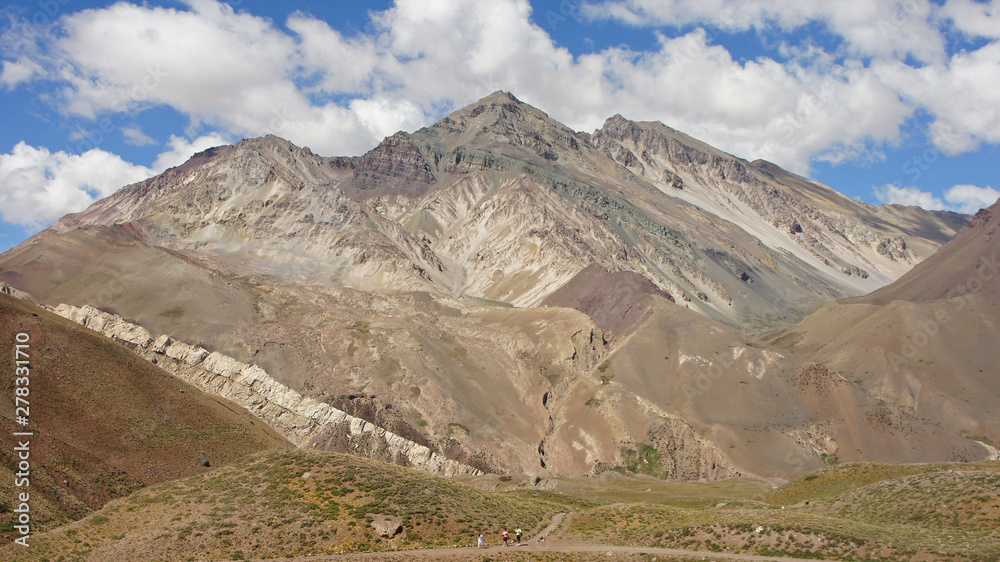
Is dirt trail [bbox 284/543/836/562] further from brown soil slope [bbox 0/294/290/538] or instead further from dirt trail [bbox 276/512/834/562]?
brown soil slope [bbox 0/294/290/538]

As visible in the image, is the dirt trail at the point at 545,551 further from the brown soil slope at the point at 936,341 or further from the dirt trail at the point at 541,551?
the brown soil slope at the point at 936,341

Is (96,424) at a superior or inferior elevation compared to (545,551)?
inferior

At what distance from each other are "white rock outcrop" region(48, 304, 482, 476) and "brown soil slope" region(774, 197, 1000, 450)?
294 ft

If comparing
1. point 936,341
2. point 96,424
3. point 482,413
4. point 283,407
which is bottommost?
point 96,424

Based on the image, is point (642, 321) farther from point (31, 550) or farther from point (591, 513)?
point (31, 550)

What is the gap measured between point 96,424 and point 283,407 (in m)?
58.8

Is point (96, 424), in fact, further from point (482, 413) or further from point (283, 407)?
point (482, 413)

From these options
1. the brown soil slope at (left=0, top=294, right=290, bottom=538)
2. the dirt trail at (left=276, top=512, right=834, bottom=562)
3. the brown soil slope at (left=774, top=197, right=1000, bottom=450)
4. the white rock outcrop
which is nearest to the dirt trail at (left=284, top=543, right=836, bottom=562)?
the dirt trail at (left=276, top=512, right=834, bottom=562)

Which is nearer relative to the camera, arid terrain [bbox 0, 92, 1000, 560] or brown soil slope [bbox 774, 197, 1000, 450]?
arid terrain [bbox 0, 92, 1000, 560]

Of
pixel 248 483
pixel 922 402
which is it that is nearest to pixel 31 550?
pixel 248 483

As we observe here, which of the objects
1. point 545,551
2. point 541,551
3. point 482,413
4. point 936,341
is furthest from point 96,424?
point 936,341

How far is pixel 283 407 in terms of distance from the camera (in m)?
106

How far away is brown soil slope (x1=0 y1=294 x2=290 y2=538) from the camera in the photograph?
131 ft

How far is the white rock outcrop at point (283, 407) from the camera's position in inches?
4013
